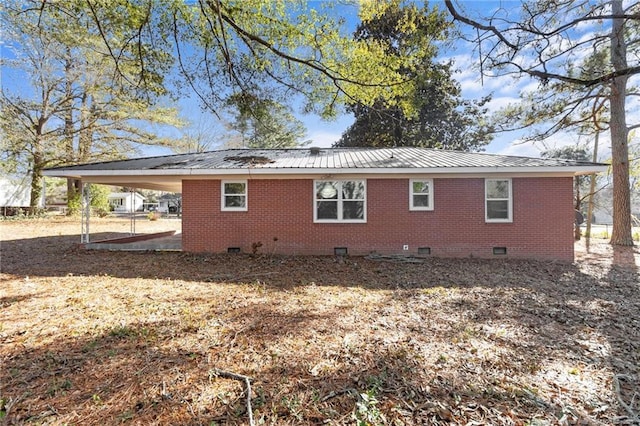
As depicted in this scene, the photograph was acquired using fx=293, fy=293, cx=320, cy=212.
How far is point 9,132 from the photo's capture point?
17078 millimetres

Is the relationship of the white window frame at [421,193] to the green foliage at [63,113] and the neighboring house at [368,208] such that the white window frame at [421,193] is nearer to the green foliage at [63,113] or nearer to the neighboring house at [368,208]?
the neighboring house at [368,208]

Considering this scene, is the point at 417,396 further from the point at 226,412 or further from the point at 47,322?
the point at 47,322

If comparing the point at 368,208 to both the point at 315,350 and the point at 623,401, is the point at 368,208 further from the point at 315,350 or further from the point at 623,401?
the point at 623,401

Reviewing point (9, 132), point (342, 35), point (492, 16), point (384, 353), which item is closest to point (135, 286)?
point (384, 353)

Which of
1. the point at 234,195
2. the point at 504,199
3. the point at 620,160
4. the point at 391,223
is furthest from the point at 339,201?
the point at 620,160

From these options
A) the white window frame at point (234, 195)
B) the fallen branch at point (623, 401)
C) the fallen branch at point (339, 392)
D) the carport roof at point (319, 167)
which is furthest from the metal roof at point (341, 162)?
the fallen branch at point (339, 392)

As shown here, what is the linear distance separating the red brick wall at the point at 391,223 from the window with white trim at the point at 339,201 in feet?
0.63

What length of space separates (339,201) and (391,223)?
1761 mm

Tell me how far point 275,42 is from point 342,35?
1.54 metres

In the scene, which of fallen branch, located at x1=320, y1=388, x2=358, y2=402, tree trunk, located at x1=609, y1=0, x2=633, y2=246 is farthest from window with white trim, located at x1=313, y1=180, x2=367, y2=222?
tree trunk, located at x1=609, y1=0, x2=633, y2=246

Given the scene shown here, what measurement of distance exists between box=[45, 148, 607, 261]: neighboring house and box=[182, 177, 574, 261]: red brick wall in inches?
1.2

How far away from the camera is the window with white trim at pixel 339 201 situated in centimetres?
925

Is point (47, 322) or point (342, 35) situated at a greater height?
point (342, 35)

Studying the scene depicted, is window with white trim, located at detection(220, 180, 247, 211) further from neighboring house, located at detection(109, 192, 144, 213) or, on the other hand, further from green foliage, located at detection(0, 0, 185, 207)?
neighboring house, located at detection(109, 192, 144, 213)
